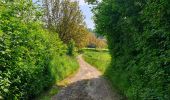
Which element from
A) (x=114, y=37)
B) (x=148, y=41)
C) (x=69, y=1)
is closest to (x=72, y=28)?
(x=69, y=1)

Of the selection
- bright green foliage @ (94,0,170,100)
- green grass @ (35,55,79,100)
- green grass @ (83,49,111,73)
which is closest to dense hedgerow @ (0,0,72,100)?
green grass @ (35,55,79,100)

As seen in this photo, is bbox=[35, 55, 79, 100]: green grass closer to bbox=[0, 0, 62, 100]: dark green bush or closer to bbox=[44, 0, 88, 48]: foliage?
bbox=[0, 0, 62, 100]: dark green bush

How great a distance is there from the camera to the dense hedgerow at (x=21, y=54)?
42.9 ft

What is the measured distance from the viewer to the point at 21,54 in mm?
15023

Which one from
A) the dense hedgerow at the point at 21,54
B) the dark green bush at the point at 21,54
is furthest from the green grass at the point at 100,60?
the dark green bush at the point at 21,54

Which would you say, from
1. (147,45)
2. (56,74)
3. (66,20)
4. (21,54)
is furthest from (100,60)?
(21,54)

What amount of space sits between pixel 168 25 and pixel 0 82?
6.37 metres

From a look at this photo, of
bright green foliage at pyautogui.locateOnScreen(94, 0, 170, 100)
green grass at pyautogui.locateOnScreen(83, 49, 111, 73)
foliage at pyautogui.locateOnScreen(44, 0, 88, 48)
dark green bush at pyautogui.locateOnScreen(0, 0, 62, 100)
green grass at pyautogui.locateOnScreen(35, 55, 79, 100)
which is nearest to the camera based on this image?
bright green foliage at pyautogui.locateOnScreen(94, 0, 170, 100)

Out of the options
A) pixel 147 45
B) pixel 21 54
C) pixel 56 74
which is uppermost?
pixel 147 45

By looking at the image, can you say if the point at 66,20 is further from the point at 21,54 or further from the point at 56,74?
the point at 21,54

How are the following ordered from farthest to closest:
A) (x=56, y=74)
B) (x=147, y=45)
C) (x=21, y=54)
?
1. (x=56, y=74)
2. (x=147, y=45)
3. (x=21, y=54)

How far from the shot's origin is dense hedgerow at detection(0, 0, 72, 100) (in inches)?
515

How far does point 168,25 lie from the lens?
12.7 meters

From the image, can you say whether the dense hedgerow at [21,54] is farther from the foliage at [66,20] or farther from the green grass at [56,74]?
the foliage at [66,20]
